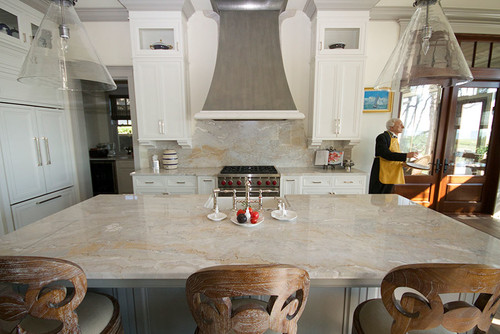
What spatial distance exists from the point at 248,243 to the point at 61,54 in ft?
5.03

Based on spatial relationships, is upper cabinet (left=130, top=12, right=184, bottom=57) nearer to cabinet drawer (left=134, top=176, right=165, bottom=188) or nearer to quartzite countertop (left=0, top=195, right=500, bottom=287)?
cabinet drawer (left=134, top=176, right=165, bottom=188)

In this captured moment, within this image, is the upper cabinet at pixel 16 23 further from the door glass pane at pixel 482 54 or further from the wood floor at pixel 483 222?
the wood floor at pixel 483 222

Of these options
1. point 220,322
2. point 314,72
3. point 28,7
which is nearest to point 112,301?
point 220,322

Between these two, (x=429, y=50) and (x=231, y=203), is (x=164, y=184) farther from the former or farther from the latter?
(x=429, y=50)

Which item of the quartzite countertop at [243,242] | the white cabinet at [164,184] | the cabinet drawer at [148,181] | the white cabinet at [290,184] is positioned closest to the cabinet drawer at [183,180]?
the white cabinet at [164,184]

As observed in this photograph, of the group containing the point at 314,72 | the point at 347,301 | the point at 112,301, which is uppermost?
the point at 314,72

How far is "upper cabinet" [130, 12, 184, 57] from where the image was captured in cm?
283

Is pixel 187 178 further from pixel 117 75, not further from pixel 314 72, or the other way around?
pixel 314 72

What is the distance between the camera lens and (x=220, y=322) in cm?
68

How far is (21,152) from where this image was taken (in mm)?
2506

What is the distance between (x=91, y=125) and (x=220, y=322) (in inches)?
231

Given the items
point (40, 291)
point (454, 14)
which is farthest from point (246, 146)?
point (454, 14)

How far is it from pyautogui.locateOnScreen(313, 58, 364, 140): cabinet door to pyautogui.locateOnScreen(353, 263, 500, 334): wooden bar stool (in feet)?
8.37

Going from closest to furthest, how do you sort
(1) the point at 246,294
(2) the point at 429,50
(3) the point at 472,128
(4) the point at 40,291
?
(1) the point at 246,294 → (4) the point at 40,291 → (2) the point at 429,50 → (3) the point at 472,128
